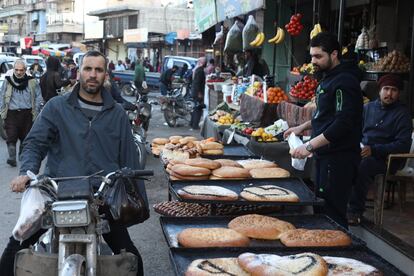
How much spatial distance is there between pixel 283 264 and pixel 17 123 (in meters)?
8.17


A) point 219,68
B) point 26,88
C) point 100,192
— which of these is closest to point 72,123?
point 100,192

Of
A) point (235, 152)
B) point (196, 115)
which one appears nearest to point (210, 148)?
point (235, 152)

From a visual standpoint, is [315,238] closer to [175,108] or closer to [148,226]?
[148,226]

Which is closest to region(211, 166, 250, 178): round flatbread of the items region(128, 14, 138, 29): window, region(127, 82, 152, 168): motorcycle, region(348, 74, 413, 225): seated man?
region(348, 74, 413, 225): seated man

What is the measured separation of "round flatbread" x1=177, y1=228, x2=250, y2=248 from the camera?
10.8ft

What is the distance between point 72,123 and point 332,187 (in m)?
2.12

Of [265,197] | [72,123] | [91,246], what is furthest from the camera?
[265,197]

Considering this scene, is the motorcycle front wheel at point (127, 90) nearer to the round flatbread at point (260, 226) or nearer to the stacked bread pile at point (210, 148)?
the stacked bread pile at point (210, 148)

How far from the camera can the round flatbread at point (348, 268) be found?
9.03ft

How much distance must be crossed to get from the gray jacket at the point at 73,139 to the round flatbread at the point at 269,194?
3.74ft

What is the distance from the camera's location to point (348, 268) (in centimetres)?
282

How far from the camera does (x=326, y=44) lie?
4.26 m

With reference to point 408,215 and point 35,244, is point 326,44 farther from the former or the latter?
point 408,215

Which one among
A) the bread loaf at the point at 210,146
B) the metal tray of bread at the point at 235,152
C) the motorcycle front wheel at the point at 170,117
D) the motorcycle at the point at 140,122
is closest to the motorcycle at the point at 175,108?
the motorcycle front wheel at the point at 170,117
